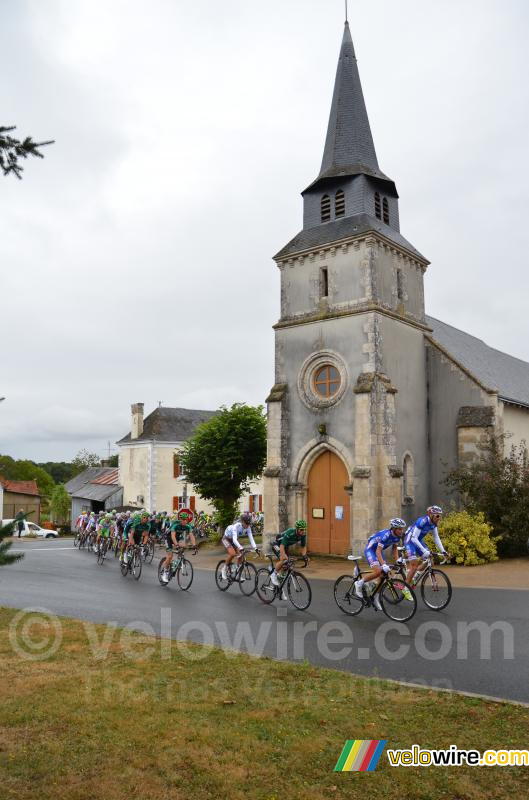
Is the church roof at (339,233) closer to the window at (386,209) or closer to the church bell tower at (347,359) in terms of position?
the church bell tower at (347,359)

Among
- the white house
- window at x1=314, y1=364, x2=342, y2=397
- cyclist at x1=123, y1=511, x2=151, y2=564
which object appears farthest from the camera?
the white house

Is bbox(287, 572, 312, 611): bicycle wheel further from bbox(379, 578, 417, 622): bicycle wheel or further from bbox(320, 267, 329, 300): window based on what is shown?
bbox(320, 267, 329, 300): window

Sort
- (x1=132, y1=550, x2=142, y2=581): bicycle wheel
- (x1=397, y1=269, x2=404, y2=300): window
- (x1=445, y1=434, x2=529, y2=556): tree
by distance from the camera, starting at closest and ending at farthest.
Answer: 1. (x1=132, y1=550, x2=142, y2=581): bicycle wheel
2. (x1=445, y1=434, x2=529, y2=556): tree
3. (x1=397, y1=269, x2=404, y2=300): window

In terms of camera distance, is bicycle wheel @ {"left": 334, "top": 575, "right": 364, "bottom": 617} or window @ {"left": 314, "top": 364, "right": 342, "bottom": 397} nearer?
bicycle wheel @ {"left": 334, "top": 575, "right": 364, "bottom": 617}

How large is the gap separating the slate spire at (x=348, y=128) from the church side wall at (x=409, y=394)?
5755 millimetres

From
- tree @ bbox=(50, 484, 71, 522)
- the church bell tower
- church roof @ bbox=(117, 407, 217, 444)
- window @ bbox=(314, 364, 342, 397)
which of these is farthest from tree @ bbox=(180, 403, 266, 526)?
tree @ bbox=(50, 484, 71, 522)

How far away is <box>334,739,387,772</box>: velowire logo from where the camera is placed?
491 centimetres

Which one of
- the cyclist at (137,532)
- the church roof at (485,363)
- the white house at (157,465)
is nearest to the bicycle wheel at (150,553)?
the cyclist at (137,532)

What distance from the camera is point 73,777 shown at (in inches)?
187

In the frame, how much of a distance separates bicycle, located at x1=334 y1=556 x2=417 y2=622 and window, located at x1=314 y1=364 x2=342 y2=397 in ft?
32.9

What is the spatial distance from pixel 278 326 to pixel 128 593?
37.0 ft

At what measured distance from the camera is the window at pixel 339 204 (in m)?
21.7

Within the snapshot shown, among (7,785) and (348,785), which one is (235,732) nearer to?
(348,785)

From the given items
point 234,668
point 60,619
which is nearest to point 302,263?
point 60,619
